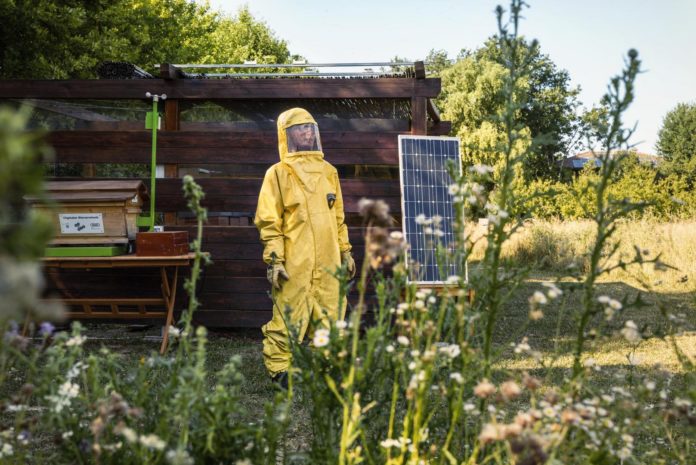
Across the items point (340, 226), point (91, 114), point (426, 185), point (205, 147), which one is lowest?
point (340, 226)

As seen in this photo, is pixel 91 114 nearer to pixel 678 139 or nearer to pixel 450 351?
pixel 450 351

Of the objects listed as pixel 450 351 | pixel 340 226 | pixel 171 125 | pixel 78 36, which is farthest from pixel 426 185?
pixel 78 36

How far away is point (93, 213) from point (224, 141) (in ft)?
6.08

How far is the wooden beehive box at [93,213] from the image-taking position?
6176mm

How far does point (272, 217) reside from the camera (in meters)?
5.15

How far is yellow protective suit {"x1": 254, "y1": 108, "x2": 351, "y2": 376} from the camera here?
516cm

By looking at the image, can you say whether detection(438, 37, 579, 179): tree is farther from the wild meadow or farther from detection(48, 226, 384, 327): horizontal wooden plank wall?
the wild meadow

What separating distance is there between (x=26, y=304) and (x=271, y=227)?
14.5 ft

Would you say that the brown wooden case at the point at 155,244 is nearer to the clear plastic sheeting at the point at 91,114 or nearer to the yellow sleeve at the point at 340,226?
the yellow sleeve at the point at 340,226

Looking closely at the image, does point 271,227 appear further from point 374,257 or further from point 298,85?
point 374,257

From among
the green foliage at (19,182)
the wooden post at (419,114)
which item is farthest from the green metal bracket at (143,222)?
the green foliage at (19,182)

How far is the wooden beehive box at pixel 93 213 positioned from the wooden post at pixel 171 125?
1.33m

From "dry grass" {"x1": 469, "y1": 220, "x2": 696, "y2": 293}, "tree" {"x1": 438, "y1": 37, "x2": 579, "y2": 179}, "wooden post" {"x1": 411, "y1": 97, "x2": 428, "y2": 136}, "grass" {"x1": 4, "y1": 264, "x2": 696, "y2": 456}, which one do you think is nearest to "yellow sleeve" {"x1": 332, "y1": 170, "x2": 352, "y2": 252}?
"grass" {"x1": 4, "y1": 264, "x2": 696, "y2": 456}

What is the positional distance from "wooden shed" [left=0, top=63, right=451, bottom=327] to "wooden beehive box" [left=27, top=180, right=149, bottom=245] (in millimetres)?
1286
